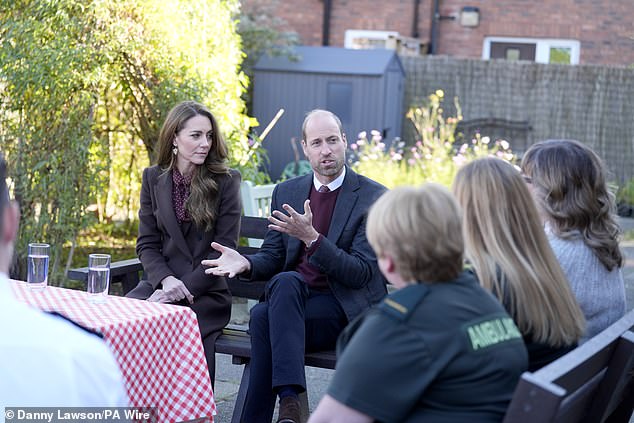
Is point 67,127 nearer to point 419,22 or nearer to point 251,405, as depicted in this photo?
point 251,405

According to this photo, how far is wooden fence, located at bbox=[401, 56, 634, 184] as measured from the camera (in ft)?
42.8

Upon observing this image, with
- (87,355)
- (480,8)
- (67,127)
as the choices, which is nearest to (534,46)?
→ (480,8)

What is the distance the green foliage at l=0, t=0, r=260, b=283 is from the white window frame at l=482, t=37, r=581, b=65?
30.7 ft

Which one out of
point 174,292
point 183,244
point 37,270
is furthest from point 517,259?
point 183,244

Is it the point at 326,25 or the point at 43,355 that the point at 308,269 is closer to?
the point at 43,355

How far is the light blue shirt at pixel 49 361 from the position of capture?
5.36ft

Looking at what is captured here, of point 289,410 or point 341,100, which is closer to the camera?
point 289,410

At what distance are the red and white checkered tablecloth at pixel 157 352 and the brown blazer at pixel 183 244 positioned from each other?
95 cm

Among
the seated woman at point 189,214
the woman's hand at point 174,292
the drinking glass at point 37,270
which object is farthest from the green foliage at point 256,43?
the drinking glass at point 37,270

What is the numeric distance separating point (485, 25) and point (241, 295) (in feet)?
38.9

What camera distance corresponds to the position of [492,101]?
1338 cm

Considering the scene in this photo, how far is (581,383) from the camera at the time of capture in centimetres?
236

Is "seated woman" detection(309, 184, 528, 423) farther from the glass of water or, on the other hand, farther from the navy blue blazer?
the navy blue blazer

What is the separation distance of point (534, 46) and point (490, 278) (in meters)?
13.8
